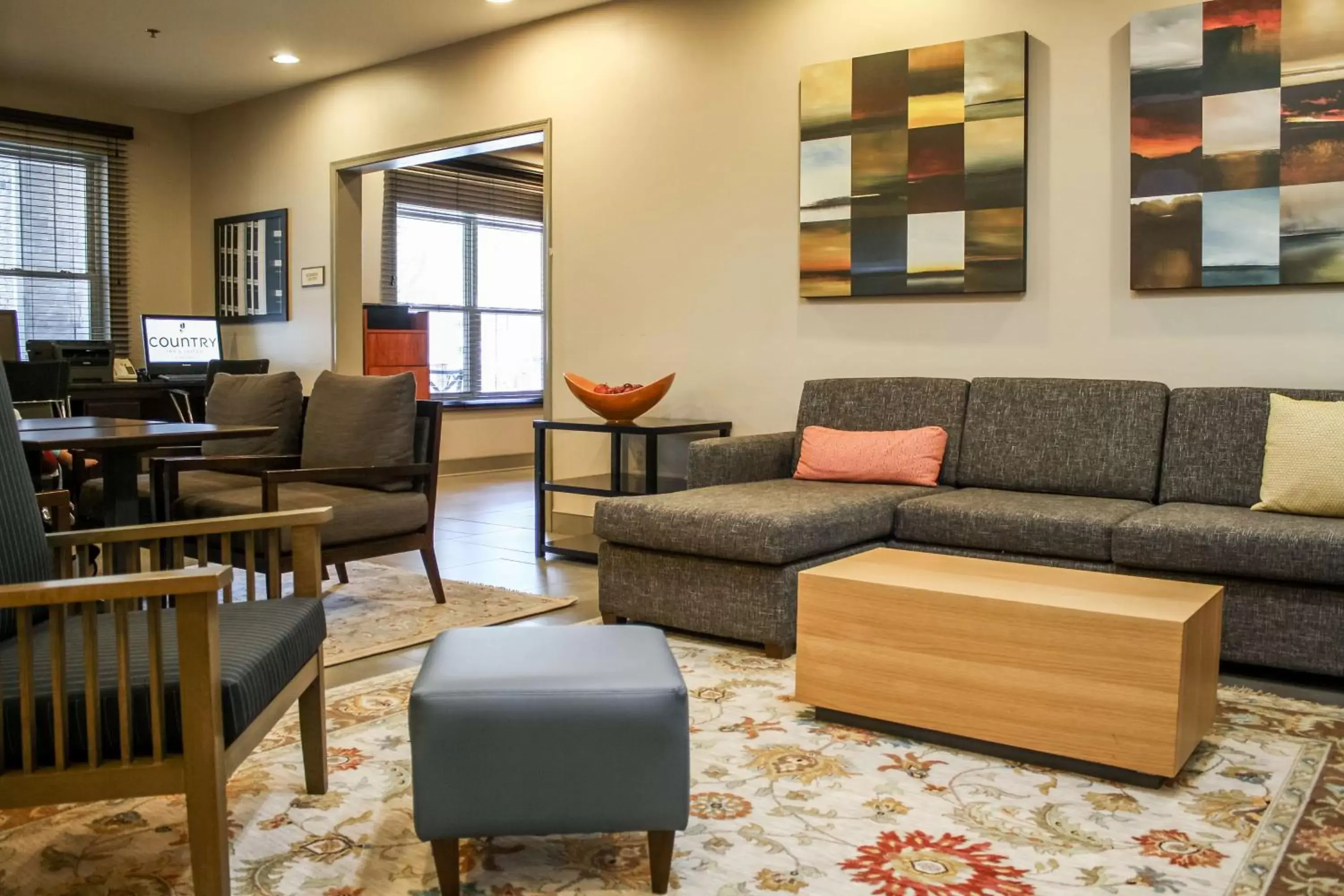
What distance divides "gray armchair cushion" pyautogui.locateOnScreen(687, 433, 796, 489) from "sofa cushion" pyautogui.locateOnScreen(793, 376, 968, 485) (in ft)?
0.44

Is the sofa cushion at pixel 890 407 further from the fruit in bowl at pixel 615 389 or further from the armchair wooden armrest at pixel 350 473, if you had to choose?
the armchair wooden armrest at pixel 350 473

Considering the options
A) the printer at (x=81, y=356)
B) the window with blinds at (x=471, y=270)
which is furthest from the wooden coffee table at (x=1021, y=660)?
the window with blinds at (x=471, y=270)

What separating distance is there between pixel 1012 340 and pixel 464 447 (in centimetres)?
522

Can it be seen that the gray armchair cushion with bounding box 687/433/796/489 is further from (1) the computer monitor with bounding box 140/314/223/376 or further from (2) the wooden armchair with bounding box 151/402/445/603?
(1) the computer monitor with bounding box 140/314/223/376

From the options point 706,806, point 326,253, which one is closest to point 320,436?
point 706,806

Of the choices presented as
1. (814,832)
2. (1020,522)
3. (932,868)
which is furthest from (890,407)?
(932,868)

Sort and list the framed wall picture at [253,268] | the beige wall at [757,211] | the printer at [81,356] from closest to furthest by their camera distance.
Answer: the beige wall at [757,211], the printer at [81,356], the framed wall picture at [253,268]

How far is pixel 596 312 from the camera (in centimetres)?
533

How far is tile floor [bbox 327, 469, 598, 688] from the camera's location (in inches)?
127

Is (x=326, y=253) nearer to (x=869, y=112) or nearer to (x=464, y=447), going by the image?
(x=464, y=447)

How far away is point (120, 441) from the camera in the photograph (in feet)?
9.58

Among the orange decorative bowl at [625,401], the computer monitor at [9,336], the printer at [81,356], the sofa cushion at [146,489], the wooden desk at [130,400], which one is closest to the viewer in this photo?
the sofa cushion at [146,489]

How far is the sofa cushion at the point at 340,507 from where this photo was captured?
350 cm

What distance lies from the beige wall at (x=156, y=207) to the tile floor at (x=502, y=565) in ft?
7.53
